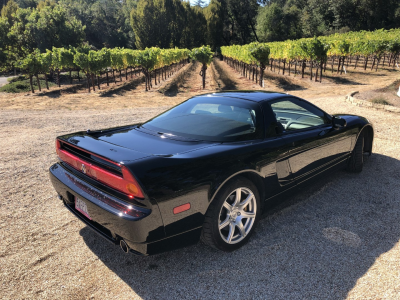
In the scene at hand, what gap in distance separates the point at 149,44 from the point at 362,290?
73.8 metres

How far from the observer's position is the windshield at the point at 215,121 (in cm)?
282

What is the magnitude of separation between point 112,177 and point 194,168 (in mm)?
629

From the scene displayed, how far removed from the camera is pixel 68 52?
25062mm

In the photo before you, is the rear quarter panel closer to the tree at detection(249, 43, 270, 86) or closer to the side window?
the side window

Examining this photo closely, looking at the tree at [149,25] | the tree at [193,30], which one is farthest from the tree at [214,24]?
the tree at [149,25]

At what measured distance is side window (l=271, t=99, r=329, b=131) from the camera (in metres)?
3.43

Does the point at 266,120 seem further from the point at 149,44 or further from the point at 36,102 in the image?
the point at 149,44

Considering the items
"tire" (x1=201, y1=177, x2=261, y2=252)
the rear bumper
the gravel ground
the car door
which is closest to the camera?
the rear bumper

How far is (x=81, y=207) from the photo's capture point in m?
2.50

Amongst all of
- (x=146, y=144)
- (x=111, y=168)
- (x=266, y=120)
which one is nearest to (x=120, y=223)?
(x=111, y=168)

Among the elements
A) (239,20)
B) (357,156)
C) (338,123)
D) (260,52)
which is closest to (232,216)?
(338,123)

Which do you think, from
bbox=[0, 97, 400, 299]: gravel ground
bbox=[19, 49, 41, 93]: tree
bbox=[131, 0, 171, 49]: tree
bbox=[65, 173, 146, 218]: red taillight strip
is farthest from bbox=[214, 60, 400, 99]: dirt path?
bbox=[131, 0, 171, 49]: tree

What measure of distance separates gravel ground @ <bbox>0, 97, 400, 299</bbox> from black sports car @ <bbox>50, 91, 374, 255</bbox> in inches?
12.7

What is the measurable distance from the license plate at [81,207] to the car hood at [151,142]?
58 cm
